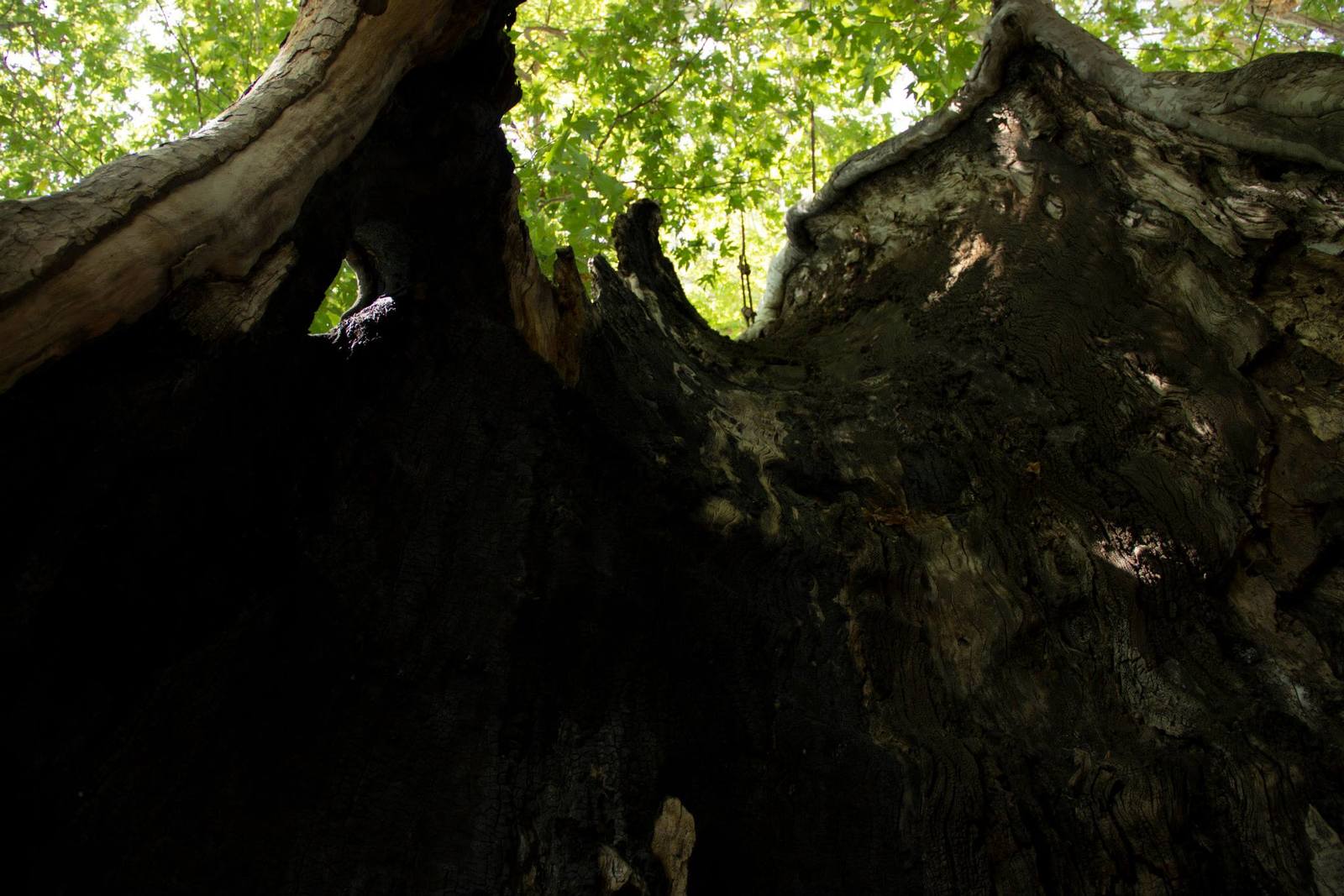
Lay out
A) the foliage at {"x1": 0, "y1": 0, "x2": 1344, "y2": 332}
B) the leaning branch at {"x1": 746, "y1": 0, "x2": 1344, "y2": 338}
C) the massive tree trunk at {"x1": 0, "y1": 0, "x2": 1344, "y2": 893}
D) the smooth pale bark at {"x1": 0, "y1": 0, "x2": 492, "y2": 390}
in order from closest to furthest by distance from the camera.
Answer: the smooth pale bark at {"x1": 0, "y1": 0, "x2": 492, "y2": 390}
the massive tree trunk at {"x1": 0, "y1": 0, "x2": 1344, "y2": 893}
the leaning branch at {"x1": 746, "y1": 0, "x2": 1344, "y2": 338}
the foliage at {"x1": 0, "y1": 0, "x2": 1344, "y2": 332}

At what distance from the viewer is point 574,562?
5.62ft

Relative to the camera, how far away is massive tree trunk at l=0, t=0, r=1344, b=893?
1.29m

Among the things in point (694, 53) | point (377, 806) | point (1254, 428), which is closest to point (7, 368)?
point (377, 806)

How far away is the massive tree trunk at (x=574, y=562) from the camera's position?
129cm

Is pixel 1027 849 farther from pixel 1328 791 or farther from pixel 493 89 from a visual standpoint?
pixel 493 89

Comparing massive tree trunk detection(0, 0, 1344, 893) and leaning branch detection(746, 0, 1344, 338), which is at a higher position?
leaning branch detection(746, 0, 1344, 338)

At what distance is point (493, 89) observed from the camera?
1.99m

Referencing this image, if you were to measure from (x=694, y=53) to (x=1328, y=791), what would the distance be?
548cm

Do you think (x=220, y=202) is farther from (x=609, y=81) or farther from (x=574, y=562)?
(x=609, y=81)

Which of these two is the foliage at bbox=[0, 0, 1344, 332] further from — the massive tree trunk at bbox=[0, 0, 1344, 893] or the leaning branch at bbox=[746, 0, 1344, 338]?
the massive tree trunk at bbox=[0, 0, 1344, 893]

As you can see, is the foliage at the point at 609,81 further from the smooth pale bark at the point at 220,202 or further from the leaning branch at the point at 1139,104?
the smooth pale bark at the point at 220,202

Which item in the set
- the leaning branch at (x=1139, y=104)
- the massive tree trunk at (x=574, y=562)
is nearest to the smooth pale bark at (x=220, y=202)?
the massive tree trunk at (x=574, y=562)

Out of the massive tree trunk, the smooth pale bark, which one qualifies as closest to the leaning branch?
the massive tree trunk

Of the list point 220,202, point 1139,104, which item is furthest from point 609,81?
point 220,202
